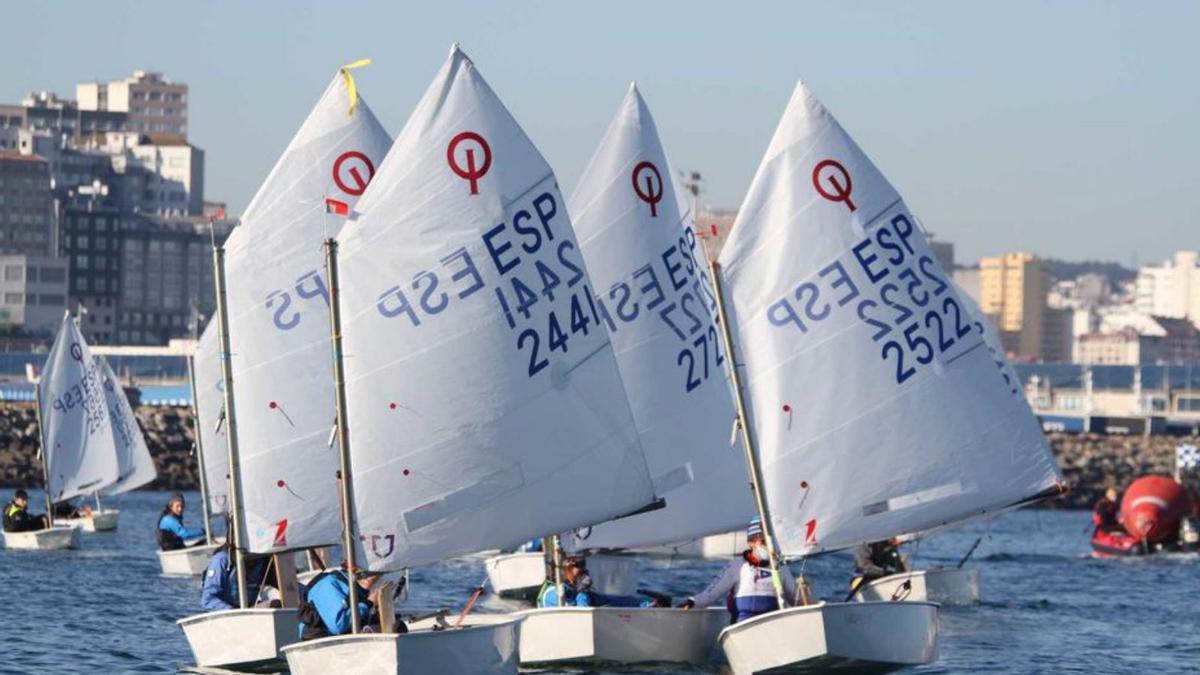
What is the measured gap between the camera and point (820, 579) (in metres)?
48.1

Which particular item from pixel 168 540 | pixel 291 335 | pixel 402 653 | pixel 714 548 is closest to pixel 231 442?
pixel 291 335

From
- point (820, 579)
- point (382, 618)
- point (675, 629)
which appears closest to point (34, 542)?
point (820, 579)

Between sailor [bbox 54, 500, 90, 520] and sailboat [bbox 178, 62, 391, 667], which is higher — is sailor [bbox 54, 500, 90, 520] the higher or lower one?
the lower one

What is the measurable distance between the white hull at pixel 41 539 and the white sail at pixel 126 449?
9.71m

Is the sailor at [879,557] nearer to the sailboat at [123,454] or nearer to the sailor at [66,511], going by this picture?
the sailor at [66,511]

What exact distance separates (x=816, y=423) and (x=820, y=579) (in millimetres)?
21088

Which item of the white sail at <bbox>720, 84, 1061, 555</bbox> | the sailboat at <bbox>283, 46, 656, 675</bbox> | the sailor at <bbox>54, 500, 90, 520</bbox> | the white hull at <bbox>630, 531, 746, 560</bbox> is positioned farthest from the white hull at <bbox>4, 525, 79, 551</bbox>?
the sailboat at <bbox>283, 46, 656, 675</bbox>

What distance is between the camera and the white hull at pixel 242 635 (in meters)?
26.0

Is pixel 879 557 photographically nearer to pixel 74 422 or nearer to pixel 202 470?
pixel 202 470

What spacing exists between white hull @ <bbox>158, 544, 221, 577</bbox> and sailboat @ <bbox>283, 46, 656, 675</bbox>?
19.8 metres

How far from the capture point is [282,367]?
91.4ft

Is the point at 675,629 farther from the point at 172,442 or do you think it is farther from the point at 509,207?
the point at 172,442

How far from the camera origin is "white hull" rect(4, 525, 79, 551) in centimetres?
5069

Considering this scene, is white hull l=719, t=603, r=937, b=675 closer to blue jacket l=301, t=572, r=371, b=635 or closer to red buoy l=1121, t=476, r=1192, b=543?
blue jacket l=301, t=572, r=371, b=635
